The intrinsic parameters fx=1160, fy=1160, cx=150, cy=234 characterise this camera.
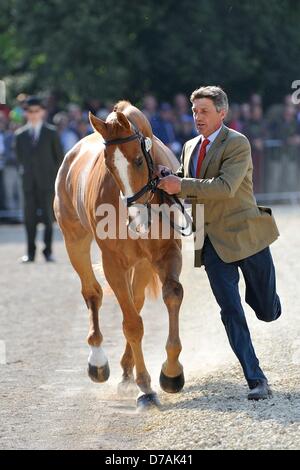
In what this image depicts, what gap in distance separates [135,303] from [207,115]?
1.90 metres

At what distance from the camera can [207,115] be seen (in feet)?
23.5

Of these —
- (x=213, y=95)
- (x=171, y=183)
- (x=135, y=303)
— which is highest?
(x=213, y=95)

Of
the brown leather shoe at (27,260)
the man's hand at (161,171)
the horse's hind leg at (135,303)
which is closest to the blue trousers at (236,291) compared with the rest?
the man's hand at (161,171)

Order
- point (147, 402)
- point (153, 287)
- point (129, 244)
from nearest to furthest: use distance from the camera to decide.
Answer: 1. point (147, 402)
2. point (129, 244)
3. point (153, 287)

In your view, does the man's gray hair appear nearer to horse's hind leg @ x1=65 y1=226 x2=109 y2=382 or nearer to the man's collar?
the man's collar

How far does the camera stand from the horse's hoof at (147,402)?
7.50 m

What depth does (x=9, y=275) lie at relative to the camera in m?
Result: 14.7

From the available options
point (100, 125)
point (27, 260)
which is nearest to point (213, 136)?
point (100, 125)

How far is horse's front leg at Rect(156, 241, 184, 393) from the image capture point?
7578 millimetres

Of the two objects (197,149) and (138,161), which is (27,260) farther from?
(138,161)

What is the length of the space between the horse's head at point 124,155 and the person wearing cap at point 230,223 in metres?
0.16

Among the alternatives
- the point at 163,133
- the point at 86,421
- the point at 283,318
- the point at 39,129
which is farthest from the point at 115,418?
the point at 163,133

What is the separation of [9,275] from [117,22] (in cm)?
873

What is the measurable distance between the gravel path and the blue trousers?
28 centimetres
